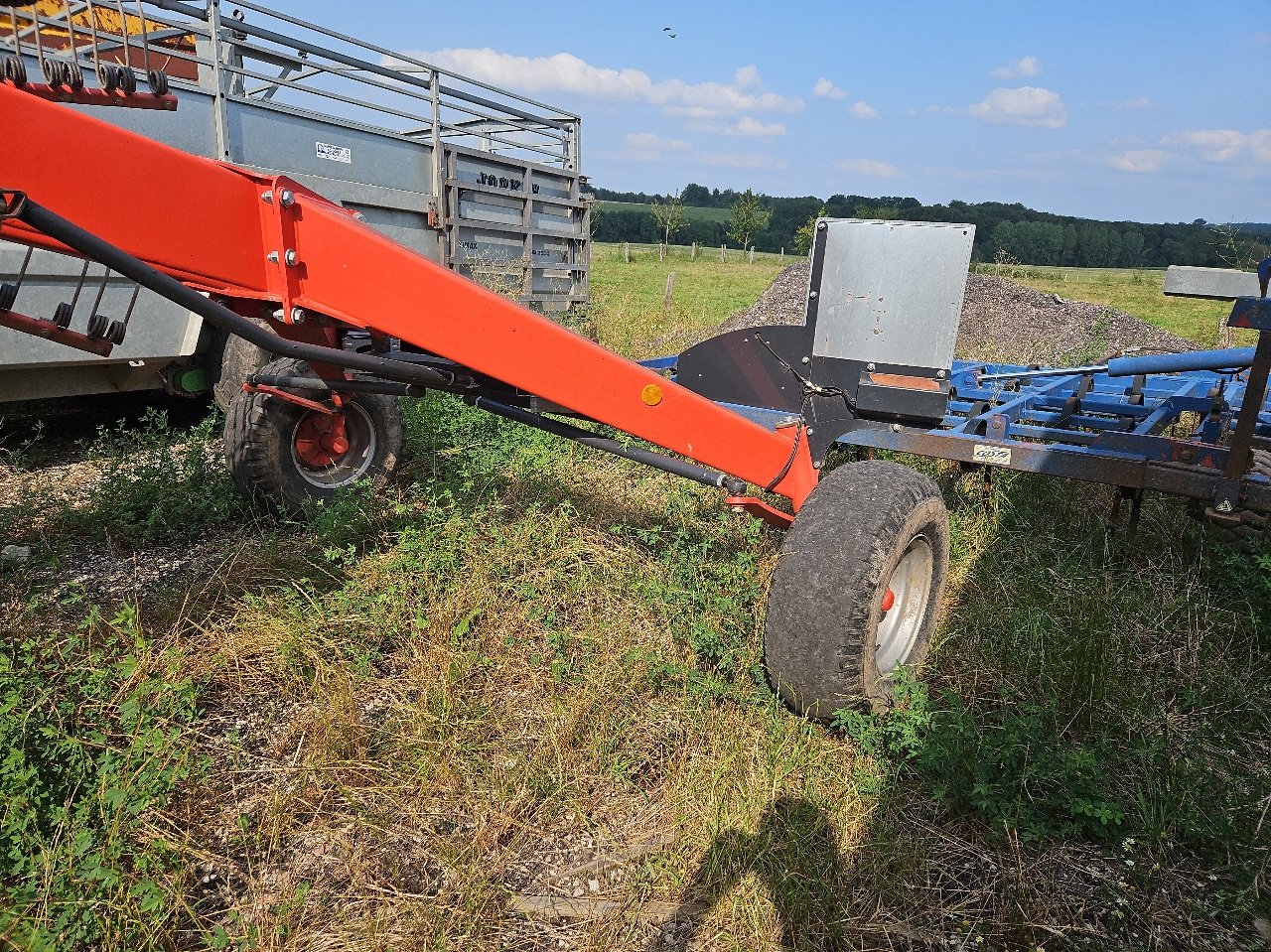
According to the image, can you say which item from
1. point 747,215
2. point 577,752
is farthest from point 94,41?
point 747,215

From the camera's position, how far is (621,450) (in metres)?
2.89

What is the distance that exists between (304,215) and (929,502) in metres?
2.24

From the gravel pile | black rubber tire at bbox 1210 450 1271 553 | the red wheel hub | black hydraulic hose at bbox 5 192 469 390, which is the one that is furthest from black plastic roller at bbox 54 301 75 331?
the gravel pile

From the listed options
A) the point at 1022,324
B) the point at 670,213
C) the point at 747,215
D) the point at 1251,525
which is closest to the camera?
the point at 1251,525

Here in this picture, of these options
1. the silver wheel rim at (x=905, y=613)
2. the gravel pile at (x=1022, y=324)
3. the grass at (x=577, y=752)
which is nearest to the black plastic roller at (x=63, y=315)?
the grass at (x=577, y=752)

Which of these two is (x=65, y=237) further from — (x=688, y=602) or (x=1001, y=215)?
(x=1001, y=215)

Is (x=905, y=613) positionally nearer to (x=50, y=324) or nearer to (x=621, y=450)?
(x=621, y=450)

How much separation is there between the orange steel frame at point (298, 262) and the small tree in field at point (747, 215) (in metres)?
50.1

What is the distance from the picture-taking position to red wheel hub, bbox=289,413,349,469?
443cm

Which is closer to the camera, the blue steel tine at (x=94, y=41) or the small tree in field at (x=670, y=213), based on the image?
the blue steel tine at (x=94, y=41)

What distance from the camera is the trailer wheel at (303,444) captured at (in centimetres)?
416

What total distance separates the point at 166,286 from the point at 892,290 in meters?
3.05

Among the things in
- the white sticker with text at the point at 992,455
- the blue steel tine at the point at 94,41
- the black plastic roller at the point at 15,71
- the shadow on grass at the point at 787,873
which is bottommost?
the shadow on grass at the point at 787,873

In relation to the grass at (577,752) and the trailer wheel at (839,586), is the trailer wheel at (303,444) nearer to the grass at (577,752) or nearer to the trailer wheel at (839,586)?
the grass at (577,752)
